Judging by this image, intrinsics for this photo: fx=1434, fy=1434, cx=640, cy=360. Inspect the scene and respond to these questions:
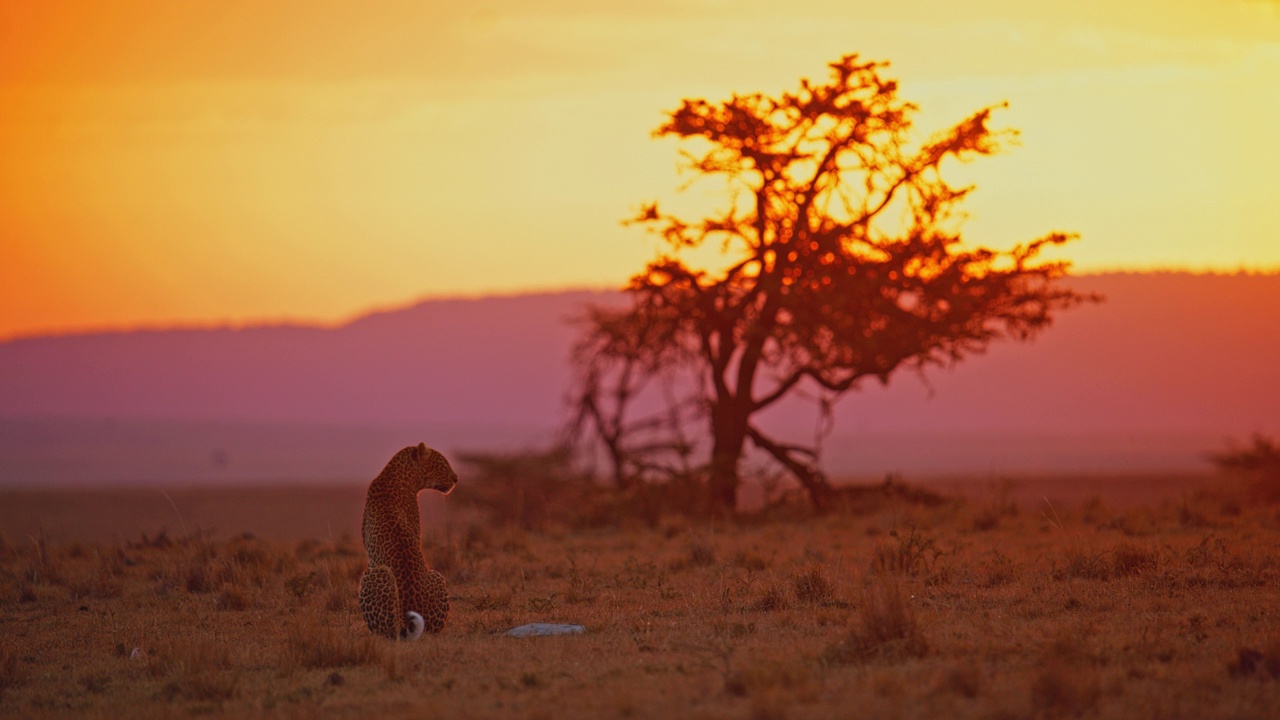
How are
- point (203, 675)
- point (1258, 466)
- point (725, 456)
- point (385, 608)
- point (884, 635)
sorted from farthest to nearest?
point (1258, 466), point (725, 456), point (385, 608), point (884, 635), point (203, 675)

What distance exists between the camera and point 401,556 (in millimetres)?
11062

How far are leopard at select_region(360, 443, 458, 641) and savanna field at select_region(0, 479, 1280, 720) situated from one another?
0.96 ft

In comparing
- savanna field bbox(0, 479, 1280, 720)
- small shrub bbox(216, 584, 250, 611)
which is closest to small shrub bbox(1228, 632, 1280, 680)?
savanna field bbox(0, 479, 1280, 720)

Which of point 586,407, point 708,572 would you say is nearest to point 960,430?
point 586,407

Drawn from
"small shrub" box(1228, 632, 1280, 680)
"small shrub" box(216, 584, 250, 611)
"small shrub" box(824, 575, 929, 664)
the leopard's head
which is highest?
the leopard's head

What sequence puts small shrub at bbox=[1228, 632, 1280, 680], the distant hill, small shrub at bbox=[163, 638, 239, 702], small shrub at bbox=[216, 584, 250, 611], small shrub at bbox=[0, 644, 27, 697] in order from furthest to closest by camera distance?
1. the distant hill
2. small shrub at bbox=[216, 584, 250, 611]
3. small shrub at bbox=[0, 644, 27, 697]
4. small shrub at bbox=[163, 638, 239, 702]
5. small shrub at bbox=[1228, 632, 1280, 680]

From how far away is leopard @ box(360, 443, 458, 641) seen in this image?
10.9m

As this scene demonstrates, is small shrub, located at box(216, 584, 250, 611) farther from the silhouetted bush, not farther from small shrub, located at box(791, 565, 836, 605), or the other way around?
the silhouetted bush

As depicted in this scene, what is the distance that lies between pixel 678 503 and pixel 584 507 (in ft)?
7.37

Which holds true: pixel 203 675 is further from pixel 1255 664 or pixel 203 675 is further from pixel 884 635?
pixel 1255 664

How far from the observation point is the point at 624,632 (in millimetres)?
11258

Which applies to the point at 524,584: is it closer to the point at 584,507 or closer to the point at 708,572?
the point at 708,572

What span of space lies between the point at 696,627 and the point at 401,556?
2389mm

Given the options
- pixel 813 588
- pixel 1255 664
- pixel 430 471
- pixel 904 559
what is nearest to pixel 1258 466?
pixel 904 559
